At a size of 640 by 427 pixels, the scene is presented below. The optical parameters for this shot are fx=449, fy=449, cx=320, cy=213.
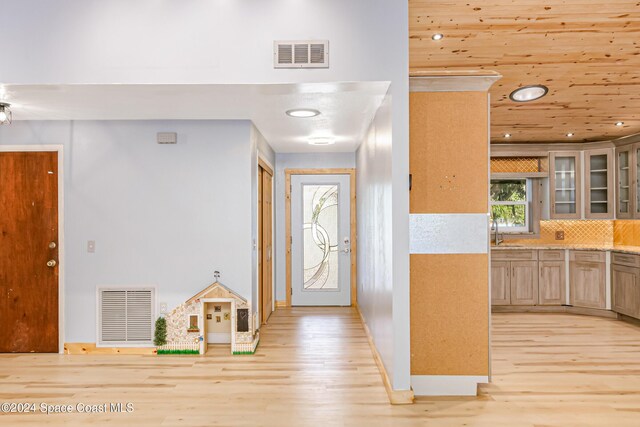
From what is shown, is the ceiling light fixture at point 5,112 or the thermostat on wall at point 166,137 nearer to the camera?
the ceiling light fixture at point 5,112

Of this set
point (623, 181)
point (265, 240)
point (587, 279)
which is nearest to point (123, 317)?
point (265, 240)

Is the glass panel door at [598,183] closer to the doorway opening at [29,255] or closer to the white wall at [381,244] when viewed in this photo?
the white wall at [381,244]

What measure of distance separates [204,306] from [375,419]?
7.10 feet

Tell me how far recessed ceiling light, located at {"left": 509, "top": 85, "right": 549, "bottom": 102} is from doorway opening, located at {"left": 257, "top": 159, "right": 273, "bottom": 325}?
9.52 feet

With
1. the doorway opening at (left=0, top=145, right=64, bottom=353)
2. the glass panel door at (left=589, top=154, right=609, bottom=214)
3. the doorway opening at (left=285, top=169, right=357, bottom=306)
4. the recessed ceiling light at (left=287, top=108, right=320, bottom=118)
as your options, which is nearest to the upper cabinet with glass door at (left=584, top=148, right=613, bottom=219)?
the glass panel door at (left=589, top=154, right=609, bottom=214)

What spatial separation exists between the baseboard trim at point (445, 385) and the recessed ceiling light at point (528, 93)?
2.98 meters

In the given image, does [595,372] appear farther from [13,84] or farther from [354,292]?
[13,84]

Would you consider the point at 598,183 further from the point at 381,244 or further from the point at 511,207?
the point at 381,244

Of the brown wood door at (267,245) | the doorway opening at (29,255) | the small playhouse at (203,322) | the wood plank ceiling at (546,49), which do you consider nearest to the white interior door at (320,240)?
the brown wood door at (267,245)

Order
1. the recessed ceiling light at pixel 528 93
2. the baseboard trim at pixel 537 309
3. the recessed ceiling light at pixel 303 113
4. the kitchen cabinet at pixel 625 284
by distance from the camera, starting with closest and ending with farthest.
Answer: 1. the recessed ceiling light at pixel 303 113
2. the recessed ceiling light at pixel 528 93
3. the kitchen cabinet at pixel 625 284
4. the baseboard trim at pixel 537 309

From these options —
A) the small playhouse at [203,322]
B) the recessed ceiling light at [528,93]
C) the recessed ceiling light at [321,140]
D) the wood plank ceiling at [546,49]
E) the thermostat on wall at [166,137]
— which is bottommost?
the small playhouse at [203,322]

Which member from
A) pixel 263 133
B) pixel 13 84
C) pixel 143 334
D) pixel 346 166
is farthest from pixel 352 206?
pixel 13 84

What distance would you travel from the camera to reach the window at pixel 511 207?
6629 mm

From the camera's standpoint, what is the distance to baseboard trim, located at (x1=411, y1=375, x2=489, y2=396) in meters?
3.32
